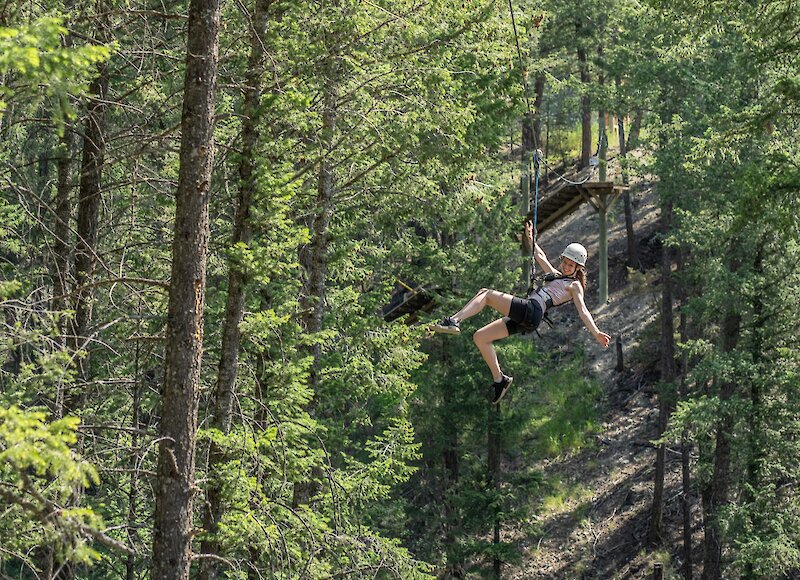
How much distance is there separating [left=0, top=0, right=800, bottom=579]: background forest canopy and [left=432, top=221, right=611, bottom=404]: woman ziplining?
206cm

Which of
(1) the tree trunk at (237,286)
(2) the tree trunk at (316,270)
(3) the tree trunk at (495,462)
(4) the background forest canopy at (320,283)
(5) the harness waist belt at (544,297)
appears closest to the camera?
(4) the background forest canopy at (320,283)

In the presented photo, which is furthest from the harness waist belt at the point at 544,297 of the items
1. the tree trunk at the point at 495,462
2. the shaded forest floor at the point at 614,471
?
the shaded forest floor at the point at 614,471

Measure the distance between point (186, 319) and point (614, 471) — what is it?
2284 cm

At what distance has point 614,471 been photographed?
29797mm

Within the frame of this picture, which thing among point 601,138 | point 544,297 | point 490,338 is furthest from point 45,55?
point 601,138

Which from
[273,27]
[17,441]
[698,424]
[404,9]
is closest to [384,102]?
[404,9]

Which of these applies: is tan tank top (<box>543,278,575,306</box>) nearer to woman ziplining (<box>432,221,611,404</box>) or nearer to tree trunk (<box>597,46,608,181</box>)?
woman ziplining (<box>432,221,611,404</box>)

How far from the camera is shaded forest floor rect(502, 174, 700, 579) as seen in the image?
27297 mm

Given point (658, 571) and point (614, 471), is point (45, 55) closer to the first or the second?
point (658, 571)

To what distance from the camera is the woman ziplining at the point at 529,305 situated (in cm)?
988

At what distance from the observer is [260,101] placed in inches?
424

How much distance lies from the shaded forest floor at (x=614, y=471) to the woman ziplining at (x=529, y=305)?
51.4 ft

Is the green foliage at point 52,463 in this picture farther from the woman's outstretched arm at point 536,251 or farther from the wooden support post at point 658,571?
the wooden support post at point 658,571

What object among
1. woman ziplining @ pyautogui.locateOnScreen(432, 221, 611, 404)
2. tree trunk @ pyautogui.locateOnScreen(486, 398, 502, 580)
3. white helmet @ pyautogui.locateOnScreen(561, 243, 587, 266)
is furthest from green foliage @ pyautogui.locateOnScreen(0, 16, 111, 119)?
tree trunk @ pyautogui.locateOnScreen(486, 398, 502, 580)
